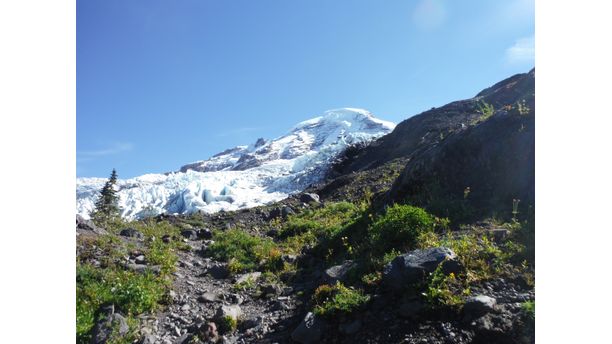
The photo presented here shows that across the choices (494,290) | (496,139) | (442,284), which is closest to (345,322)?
(442,284)

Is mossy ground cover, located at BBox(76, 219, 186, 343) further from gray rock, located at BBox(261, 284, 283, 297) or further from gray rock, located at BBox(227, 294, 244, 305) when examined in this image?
Result: gray rock, located at BBox(261, 284, 283, 297)

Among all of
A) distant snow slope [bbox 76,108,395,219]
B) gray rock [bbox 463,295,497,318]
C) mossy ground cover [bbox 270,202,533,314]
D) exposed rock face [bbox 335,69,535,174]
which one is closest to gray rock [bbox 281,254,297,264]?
mossy ground cover [bbox 270,202,533,314]

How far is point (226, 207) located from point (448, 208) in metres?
38.2

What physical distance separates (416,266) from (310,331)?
1899 millimetres

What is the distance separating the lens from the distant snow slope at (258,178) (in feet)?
155

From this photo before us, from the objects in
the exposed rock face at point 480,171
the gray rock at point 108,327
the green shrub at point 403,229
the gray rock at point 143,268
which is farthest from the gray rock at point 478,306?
the gray rock at point 143,268

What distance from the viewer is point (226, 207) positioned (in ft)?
145

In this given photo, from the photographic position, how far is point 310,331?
546 cm

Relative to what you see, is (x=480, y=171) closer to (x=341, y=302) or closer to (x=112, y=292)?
(x=341, y=302)

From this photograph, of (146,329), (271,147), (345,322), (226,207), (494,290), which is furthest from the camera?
(271,147)

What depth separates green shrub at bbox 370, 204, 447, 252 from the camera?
733cm

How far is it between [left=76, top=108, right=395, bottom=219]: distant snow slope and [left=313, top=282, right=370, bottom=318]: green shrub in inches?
660

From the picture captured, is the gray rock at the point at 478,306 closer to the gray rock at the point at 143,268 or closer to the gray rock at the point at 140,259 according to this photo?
the gray rock at the point at 143,268

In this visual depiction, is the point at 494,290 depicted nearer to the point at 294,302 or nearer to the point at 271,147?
the point at 294,302
